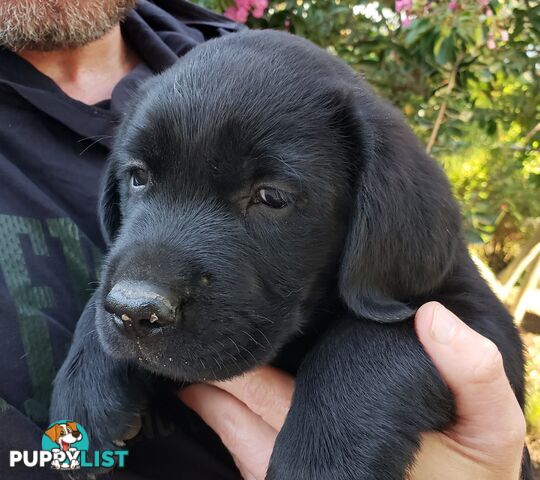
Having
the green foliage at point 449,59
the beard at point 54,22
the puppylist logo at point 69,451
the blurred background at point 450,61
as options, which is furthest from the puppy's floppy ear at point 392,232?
the green foliage at point 449,59

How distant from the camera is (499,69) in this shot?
125 inches

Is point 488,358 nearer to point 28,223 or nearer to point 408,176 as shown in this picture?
point 408,176

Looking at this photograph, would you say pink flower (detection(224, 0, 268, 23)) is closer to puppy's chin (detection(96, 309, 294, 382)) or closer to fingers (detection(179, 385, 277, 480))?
fingers (detection(179, 385, 277, 480))

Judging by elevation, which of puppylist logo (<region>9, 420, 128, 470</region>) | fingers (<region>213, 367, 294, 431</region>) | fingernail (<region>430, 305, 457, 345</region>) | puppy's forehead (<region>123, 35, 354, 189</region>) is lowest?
puppylist logo (<region>9, 420, 128, 470</region>)

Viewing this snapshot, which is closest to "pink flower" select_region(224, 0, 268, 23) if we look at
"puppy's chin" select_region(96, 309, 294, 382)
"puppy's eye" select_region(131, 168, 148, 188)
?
"puppy's eye" select_region(131, 168, 148, 188)

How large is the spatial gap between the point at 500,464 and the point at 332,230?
684mm

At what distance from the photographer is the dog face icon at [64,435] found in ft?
4.82

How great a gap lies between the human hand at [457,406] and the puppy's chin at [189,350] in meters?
0.13

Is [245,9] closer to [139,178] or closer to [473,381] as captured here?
[139,178]

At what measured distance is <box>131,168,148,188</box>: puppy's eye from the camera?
4.68ft

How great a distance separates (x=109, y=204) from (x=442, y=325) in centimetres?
94

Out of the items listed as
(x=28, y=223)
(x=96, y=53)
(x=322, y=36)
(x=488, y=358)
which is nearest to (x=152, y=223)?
(x=28, y=223)

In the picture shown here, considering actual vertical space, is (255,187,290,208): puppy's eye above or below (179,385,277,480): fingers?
above

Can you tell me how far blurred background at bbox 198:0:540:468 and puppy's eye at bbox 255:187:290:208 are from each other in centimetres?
163
